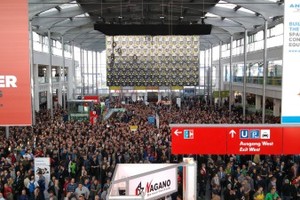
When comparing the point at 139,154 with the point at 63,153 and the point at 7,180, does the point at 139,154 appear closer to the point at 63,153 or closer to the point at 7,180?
the point at 63,153

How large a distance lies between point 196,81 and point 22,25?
823 inches

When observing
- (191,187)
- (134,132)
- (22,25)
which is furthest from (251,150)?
(134,132)

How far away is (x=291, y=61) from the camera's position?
8672 millimetres

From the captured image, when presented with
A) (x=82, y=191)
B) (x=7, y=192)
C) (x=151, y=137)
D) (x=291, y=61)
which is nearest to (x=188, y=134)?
(x=291, y=61)

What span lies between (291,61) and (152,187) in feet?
13.8

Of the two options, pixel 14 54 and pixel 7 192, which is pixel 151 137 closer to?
pixel 7 192

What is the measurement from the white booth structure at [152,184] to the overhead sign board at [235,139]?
2454 millimetres

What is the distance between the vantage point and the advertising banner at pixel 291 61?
8.57m

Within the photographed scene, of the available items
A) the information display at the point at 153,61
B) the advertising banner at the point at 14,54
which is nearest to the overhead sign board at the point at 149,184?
the advertising banner at the point at 14,54

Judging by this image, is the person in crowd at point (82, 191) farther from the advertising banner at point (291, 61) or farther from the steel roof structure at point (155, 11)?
the steel roof structure at point (155, 11)

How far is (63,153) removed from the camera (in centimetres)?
1625

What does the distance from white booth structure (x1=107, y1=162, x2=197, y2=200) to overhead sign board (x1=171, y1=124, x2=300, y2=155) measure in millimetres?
2454

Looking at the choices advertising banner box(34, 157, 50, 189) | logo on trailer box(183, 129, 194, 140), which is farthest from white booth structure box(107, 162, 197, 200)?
advertising banner box(34, 157, 50, 189)

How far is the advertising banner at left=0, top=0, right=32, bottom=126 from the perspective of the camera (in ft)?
31.2
